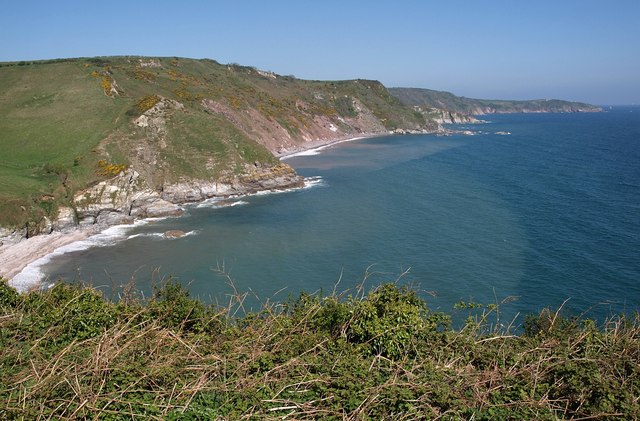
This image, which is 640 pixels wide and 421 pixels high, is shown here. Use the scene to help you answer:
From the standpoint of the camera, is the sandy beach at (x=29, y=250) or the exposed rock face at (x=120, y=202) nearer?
the sandy beach at (x=29, y=250)

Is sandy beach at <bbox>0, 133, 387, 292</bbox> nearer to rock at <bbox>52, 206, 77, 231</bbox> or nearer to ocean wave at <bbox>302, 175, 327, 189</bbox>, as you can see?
rock at <bbox>52, 206, 77, 231</bbox>

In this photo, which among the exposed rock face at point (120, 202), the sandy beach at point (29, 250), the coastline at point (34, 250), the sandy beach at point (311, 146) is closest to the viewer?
the sandy beach at point (29, 250)

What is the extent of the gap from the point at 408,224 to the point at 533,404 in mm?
41356

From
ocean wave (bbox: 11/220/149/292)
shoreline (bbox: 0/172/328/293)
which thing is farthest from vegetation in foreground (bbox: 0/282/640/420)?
shoreline (bbox: 0/172/328/293)

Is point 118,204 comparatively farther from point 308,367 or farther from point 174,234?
point 308,367

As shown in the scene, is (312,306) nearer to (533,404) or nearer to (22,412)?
(533,404)

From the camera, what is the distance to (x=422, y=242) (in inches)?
1751

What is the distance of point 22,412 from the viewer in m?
8.83

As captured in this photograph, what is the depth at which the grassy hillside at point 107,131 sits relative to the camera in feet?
174

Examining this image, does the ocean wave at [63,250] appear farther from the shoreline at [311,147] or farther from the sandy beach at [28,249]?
the shoreline at [311,147]

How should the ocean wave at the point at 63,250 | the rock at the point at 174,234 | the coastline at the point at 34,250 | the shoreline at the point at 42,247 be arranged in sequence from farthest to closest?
the rock at the point at 174,234 < the shoreline at the point at 42,247 < the coastline at the point at 34,250 < the ocean wave at the point at 63,250

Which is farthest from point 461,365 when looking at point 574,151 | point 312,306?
point 574,151

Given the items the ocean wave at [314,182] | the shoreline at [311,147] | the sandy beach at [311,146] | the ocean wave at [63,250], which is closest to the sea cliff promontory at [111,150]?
the ocean wave at [63,250]

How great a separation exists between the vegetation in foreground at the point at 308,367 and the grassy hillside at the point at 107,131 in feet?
130
